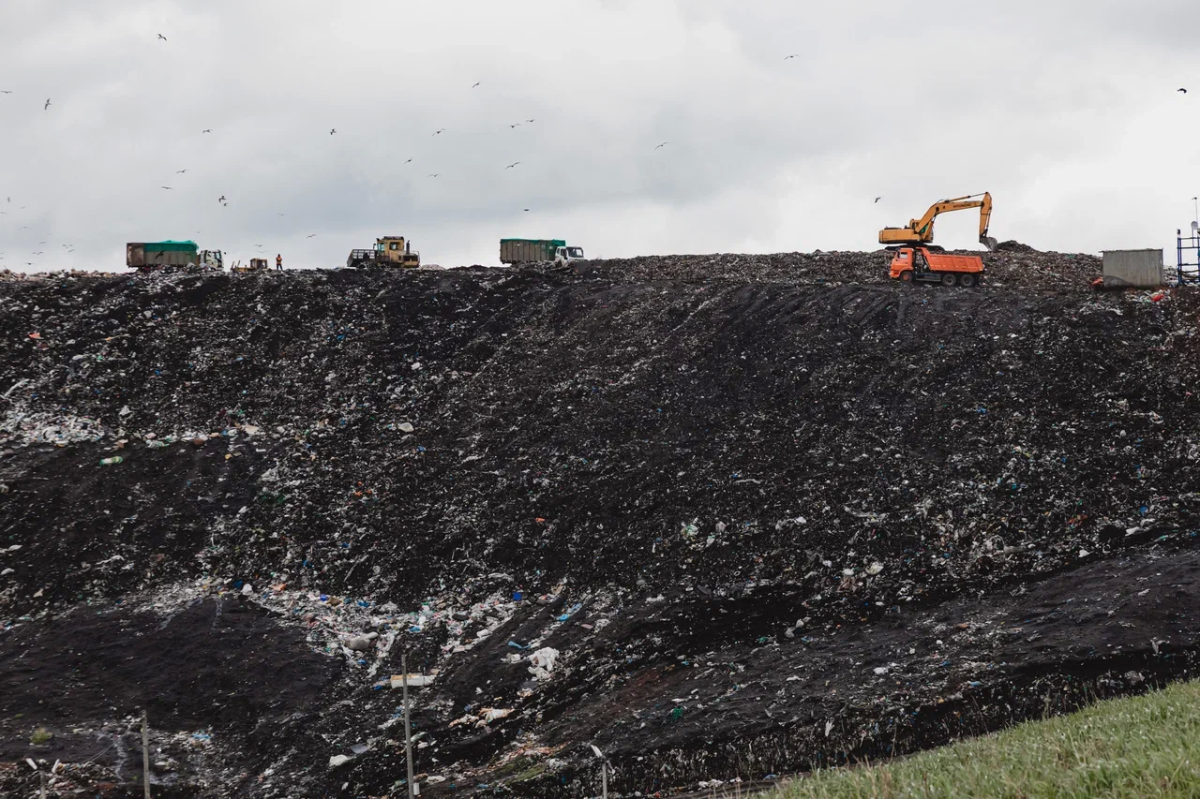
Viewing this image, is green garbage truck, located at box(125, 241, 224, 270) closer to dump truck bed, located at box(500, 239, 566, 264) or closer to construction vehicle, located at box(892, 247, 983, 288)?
dump truck bed, located at box(500, 239, 566, 264)

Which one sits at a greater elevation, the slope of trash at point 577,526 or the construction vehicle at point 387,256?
the construction vehicle at point 387,256

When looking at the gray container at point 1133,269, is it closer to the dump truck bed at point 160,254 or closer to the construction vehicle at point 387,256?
the construction vehicle at point 387,256

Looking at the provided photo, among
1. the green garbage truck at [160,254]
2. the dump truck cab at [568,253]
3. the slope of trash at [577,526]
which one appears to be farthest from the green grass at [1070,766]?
the green garbage truck at [160,254]

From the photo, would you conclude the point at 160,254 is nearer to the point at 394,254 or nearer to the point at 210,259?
the point at 210,259

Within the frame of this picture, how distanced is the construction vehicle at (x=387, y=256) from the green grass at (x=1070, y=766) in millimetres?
26424

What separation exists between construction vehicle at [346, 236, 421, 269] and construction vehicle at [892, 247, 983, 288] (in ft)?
51.6

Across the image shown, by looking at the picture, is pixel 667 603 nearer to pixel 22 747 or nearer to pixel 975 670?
pixel 975 670

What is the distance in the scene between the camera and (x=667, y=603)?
13727 mm

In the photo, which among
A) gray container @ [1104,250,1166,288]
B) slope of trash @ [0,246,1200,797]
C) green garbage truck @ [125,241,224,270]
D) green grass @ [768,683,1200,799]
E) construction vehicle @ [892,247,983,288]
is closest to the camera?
green grass @ [768,683,1200,799]

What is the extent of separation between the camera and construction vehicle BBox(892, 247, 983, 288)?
24516 millimetres

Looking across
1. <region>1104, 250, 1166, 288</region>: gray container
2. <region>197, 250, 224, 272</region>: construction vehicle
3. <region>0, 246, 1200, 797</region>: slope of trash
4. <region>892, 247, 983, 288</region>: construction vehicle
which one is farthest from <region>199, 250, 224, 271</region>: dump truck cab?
<region>1104, 250, 1166, 288</region>: gray container

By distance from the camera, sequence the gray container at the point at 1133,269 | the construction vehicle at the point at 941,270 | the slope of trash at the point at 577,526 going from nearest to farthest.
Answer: the slope of trash at the point at 577,526 < the gray container at the point at 1133,269 < the construction vehicle at the point at 941,270

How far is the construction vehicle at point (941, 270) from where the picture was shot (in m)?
24.5

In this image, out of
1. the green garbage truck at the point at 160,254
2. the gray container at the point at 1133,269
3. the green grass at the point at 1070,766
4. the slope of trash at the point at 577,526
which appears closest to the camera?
the green grass at the point at 1070,766
